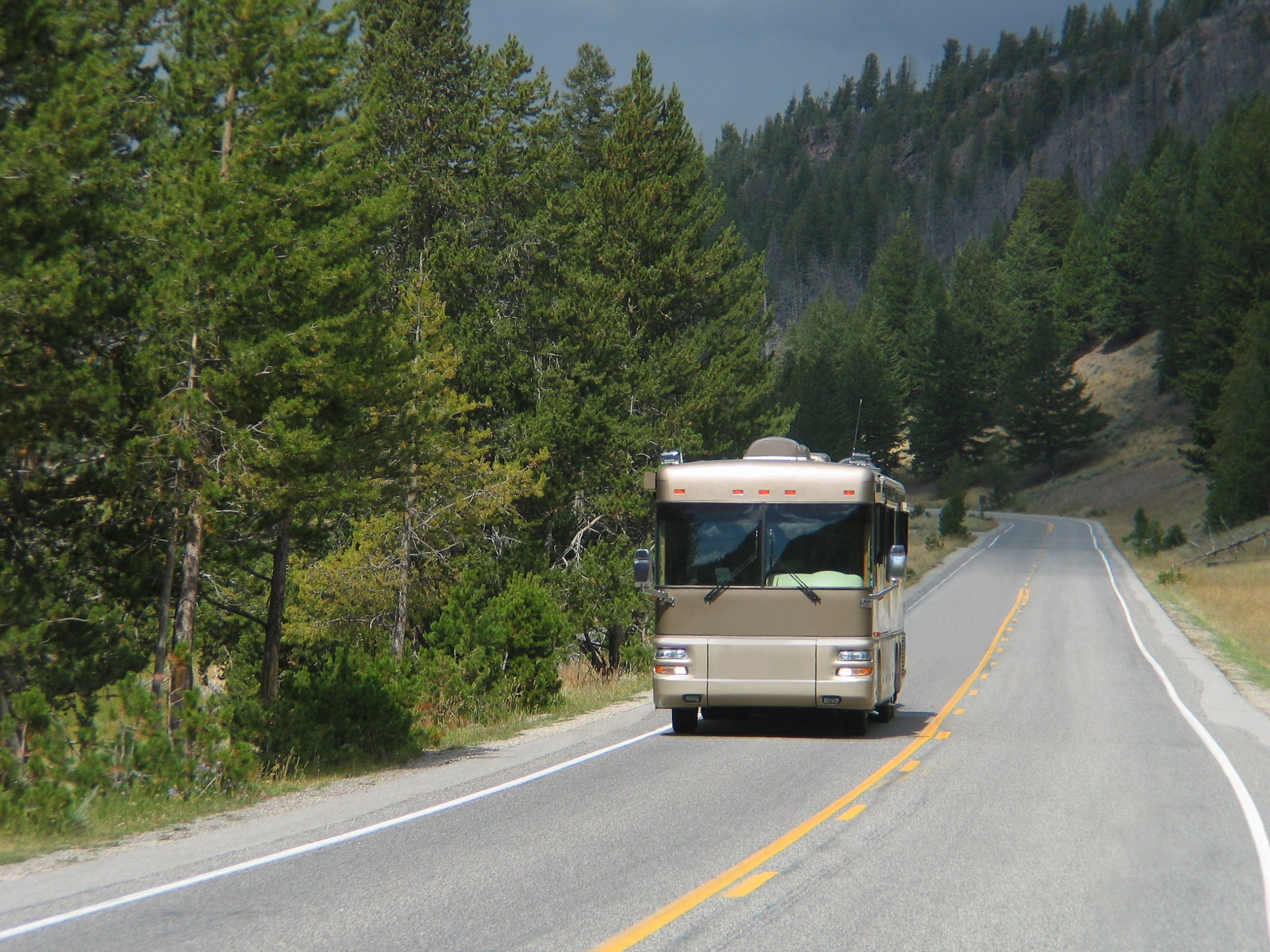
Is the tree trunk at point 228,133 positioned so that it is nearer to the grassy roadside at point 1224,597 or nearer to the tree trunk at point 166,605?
the tree trunk at point 166,605

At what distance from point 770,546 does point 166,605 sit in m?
7.05

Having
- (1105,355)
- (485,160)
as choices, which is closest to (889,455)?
(1105,355)

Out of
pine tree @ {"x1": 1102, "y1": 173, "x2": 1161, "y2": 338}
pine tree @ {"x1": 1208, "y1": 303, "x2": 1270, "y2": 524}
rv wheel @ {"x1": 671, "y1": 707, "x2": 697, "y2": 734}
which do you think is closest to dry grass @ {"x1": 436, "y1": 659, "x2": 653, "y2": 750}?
rv wheel @ {"x1": 671, "y1": 707, "x2": 697, "y2": 734}

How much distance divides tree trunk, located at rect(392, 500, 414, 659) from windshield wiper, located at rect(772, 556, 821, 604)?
12945 mm

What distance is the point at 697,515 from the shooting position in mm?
13852

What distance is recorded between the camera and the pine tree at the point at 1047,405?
94.7 meters

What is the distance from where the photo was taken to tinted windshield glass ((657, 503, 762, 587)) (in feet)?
44.8

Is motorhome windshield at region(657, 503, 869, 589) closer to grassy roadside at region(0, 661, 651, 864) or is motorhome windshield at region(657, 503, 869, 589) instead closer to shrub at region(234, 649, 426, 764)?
grassy roadside at region(0, 661, 651, 864)

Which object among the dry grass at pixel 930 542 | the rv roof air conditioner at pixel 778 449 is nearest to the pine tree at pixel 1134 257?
the dry grass at pixel 930 542

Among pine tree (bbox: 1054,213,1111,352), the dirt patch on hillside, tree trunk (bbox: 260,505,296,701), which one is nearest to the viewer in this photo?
tree trunk (bbox: 260,505,296,701)

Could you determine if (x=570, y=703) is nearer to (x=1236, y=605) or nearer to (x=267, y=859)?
(x=267, y=859)

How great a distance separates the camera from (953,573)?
50250mm

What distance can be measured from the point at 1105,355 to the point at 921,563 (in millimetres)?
64577

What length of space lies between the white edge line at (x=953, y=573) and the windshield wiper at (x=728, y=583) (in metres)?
24.5
